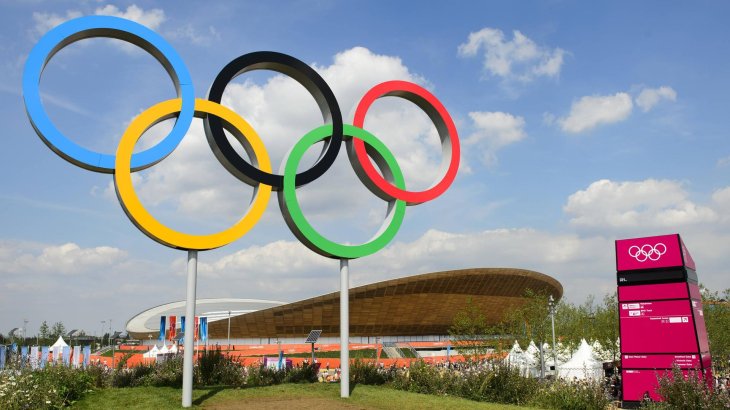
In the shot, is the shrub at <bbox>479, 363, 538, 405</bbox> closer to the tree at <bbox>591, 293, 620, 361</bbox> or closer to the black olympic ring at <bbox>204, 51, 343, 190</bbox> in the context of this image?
the black olympic ring at <bbox>204, 51, 343, 190</bbox>

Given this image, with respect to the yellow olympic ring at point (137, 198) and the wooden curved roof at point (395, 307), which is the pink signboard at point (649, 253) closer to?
the yellow olympic ring at point (137, 198)

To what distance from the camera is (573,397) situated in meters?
16.8

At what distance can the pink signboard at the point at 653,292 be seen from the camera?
76.2 ft

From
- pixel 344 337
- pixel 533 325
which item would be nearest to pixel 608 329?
pixel 533 325

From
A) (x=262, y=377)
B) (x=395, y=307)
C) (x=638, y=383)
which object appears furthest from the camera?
(x=395, y=307)

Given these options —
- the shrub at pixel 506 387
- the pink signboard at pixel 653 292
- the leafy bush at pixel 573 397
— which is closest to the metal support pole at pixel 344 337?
the shrub at pixel 506 387

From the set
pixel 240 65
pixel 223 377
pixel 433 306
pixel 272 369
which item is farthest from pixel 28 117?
pixel 433 306

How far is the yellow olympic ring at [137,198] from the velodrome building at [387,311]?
2098 inches

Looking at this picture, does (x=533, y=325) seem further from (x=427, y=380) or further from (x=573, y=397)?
(x=573, y=397)

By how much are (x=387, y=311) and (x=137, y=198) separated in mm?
63014

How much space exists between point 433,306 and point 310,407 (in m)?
64.6

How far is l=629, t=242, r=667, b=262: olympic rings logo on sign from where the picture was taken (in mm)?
24141

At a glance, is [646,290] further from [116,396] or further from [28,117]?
[28,117]

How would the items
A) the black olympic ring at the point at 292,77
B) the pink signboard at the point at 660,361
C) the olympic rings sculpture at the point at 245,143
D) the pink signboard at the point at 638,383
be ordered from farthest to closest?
the pink signboard at the point at 638,383
the pink signboard at the point at 660,361
the black olympic ring at the point at 292,77
the olympic rings sculpture at the point at 245,143
